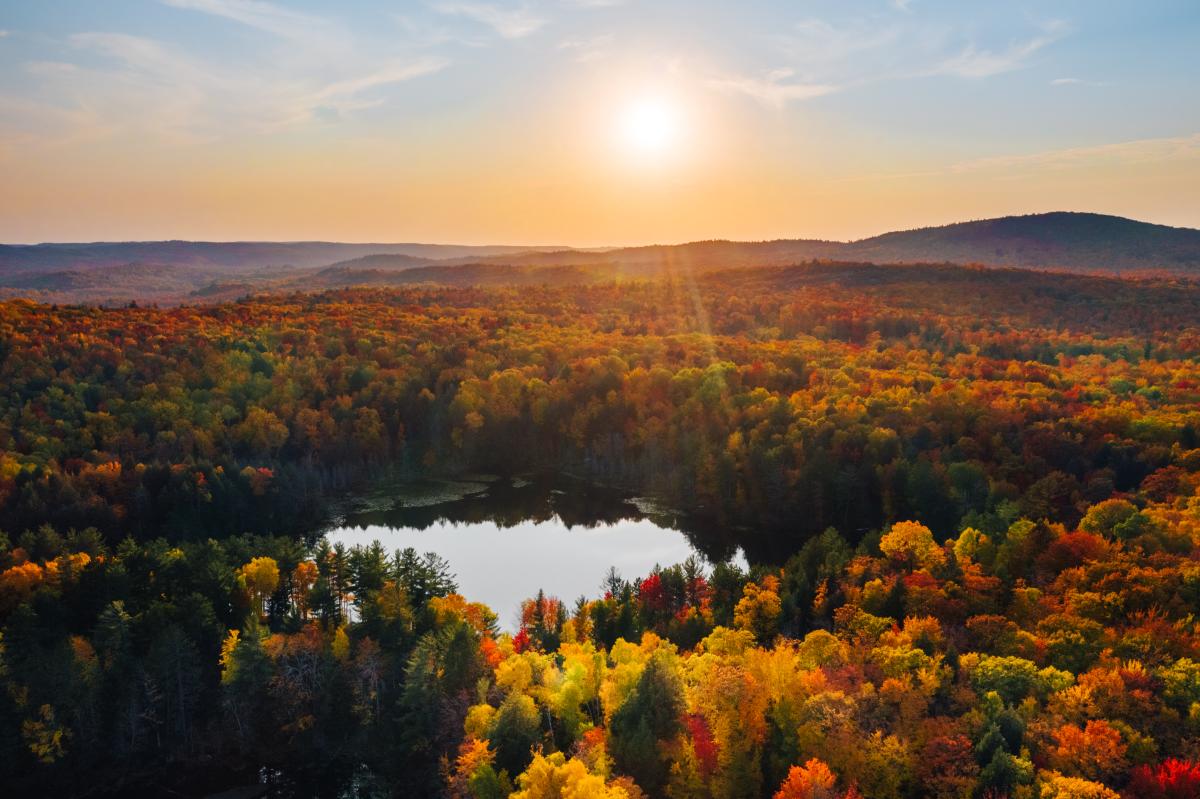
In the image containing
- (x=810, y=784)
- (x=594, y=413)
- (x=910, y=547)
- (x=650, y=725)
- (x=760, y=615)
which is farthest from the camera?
(x=594, y=413)

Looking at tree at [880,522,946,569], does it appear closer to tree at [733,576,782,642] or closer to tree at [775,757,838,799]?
tree at [733,576,782,642]

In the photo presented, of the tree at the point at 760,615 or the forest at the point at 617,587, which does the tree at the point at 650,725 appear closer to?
the forest at the point at 617,587

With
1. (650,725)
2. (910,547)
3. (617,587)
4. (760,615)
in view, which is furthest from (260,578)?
(910,547)

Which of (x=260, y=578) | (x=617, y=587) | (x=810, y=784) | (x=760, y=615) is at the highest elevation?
(x=810, y=784)

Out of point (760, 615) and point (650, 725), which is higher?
point (650, 725)

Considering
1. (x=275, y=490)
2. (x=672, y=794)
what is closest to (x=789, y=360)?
(x=275, y=490)

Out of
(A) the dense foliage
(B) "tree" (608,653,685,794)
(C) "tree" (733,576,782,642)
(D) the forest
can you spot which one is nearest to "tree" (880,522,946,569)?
(D) the forest

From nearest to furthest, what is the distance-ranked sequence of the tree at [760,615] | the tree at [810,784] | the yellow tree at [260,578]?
the tree at [810,784] < the tree at [760,615] < the yellow tree at [260,578]

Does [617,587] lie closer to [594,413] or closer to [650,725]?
[650,725]

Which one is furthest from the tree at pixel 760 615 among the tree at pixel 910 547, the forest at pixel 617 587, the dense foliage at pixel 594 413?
the dense foliage at pixel 594 413
